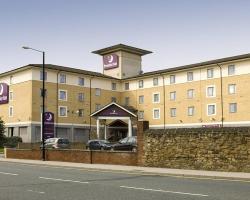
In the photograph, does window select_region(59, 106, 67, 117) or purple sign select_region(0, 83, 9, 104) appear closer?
window select_region(59, 106, 67, 117)

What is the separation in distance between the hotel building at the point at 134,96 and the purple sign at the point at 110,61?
4.58 m

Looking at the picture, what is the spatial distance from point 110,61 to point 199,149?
6451cm

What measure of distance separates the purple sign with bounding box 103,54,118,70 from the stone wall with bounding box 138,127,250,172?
197 feet

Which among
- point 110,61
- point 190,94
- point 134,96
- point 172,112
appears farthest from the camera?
point 110,61

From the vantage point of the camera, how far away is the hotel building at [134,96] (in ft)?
212

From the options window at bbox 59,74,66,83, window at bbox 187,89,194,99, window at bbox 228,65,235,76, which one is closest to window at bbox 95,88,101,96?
window at bbox 59,74,66,83

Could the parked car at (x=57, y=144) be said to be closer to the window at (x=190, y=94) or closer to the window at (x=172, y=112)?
the window at (x=190, y=94)

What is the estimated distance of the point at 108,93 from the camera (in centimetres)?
8025

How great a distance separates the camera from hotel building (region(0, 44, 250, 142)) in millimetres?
64713

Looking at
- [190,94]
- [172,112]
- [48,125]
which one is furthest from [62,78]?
[48,125]

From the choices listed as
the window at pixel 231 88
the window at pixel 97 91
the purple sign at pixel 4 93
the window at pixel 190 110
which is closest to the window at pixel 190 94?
the window at pixel 190 110

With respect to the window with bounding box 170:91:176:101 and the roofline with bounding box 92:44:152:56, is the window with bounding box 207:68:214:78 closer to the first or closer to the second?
the window with bounding box 170:91:176:101

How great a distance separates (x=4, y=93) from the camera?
74.6 m

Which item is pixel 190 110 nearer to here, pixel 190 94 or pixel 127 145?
pixel 190 94
